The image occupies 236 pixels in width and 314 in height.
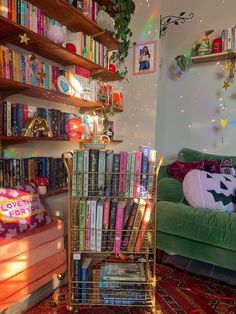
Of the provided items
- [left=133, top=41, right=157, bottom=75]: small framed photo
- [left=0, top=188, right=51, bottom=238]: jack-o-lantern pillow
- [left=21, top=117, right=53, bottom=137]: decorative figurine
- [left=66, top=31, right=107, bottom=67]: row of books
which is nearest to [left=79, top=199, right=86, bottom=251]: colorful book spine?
[left=0, top=188, right=51, bottom=238]: jack-o-lantern pillow

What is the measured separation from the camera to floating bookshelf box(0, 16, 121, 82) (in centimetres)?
153

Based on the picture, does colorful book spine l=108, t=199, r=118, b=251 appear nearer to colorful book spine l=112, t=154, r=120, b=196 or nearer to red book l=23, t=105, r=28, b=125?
colorful book spine l=112, t=154, r=120, b=196

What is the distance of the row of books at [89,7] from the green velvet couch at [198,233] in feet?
5.47

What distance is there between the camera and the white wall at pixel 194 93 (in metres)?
2.43

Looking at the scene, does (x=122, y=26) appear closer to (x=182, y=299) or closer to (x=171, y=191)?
(x=171, y=191)

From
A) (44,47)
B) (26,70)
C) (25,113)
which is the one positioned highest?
(44,47)

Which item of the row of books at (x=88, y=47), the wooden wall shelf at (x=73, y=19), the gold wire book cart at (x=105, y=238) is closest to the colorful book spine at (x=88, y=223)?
the gold wire book cart at (x=105, y=238)

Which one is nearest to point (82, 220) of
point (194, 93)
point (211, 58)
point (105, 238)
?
point (105, 238)

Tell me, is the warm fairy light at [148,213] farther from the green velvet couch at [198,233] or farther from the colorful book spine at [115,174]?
the green velvet couch at [198,233]

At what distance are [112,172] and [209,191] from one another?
30.3 inches

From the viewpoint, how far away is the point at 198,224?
150cm

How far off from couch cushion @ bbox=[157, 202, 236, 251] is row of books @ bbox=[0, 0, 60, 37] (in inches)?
58.7

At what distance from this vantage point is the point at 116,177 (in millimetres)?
1209

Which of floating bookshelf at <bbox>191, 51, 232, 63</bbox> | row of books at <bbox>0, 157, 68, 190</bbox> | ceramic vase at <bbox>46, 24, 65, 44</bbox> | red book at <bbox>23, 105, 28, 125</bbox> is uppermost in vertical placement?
floating bookshelf at <bbox>191, 51, 232, 63</bbox>
